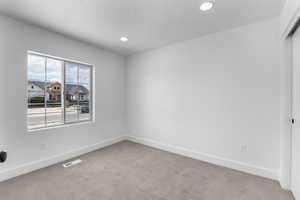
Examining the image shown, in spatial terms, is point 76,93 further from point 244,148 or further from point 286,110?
point 286,110

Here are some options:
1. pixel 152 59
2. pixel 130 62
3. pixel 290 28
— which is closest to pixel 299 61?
pixel 290 28

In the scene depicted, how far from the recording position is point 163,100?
349 cm

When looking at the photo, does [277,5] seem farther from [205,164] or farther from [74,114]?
[74,114]

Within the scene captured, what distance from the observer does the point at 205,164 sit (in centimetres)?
270

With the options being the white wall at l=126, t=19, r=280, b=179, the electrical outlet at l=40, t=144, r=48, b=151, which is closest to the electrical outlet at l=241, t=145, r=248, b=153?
the white wall at l=126, t=19, r=280, b=179

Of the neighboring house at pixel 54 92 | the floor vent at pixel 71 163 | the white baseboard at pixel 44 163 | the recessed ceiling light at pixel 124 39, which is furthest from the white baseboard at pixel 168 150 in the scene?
the recessed ceiling light at pixel 124 39

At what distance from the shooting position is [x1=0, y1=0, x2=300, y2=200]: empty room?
1929 millimetres

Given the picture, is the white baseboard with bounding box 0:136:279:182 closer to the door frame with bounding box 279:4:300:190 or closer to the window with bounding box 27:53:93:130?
the door frame with bounding box 279:4:300:190

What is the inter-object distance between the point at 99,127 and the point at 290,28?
396 centimetres

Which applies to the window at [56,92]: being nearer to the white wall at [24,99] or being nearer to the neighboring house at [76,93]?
the neighboring house at [76,93]

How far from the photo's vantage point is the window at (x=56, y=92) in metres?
2.55

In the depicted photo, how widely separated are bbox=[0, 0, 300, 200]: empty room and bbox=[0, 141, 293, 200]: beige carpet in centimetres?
2

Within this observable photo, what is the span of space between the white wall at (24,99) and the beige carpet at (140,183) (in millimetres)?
387

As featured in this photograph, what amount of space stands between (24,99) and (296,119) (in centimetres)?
410
